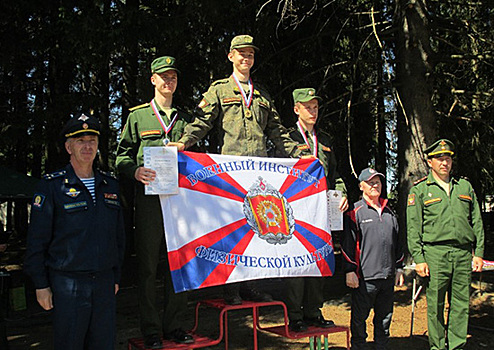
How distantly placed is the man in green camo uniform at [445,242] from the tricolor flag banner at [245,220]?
1039mm

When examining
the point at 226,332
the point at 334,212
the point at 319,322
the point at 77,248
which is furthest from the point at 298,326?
the point at 77,248

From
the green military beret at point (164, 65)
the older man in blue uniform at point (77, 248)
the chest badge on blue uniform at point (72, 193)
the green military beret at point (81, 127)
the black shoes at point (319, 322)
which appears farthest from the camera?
the black shoes at point (319, 322)

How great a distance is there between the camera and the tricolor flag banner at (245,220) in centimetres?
434

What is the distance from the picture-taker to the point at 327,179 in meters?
5.43

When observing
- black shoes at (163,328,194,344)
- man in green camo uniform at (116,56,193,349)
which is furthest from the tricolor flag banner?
black shoes at (163,328,194,344)

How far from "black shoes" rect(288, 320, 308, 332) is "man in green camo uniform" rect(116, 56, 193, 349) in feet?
3.47

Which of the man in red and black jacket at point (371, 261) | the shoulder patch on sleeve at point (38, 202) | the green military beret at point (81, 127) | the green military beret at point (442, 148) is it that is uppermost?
the green military beret at point (81, 127)

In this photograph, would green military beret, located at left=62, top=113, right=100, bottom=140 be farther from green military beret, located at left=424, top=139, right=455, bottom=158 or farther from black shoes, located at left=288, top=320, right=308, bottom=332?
green military beret, located at left=424, top=139, right=455, bottom=158

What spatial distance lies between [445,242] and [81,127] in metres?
3.59

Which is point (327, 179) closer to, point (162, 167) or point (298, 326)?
point (298, 326)

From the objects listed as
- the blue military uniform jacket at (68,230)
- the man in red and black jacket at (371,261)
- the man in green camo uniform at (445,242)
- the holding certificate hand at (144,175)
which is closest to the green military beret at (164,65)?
the holding certificate hand at (144,175)

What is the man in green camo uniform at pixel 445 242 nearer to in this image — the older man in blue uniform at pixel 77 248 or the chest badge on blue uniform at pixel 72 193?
the older man in blue uniform at pixel 77 248

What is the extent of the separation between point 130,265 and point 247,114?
9.75m

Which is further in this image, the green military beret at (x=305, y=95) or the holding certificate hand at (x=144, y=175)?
the green military beret at (x=305, y=95)
